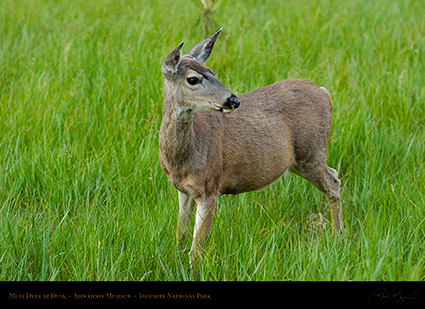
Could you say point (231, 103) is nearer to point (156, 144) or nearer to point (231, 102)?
point (231, 102)

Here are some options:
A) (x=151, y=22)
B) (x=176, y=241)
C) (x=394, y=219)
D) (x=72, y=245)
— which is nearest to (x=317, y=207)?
(x=394, y=219)

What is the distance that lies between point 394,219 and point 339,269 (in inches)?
42.6

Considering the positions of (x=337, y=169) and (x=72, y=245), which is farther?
(x=337, y=169)

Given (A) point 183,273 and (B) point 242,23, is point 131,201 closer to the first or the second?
(A) point 183,273

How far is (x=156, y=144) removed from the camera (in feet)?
17.6

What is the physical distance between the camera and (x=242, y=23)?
8086 mm
